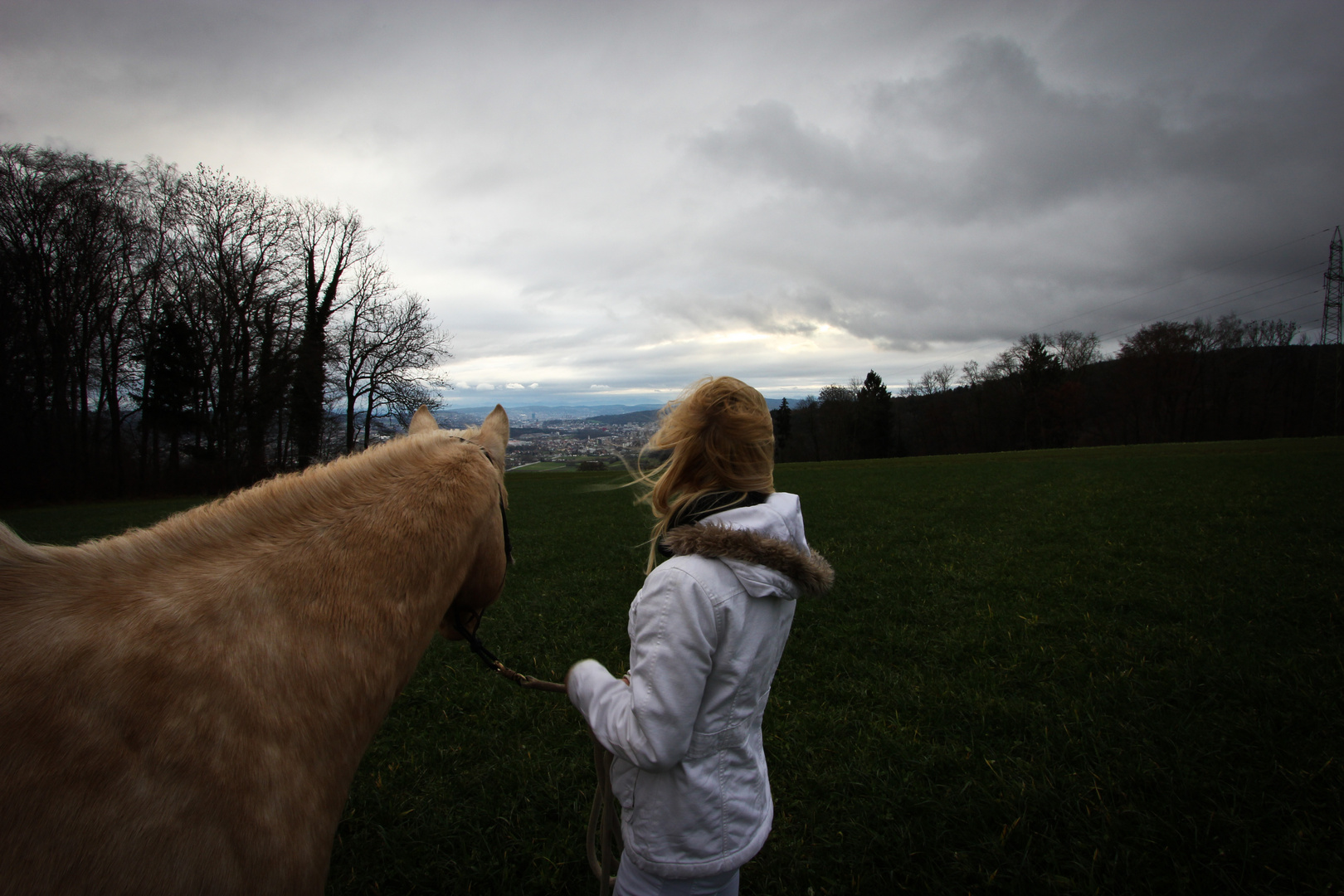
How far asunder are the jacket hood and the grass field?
2296mm

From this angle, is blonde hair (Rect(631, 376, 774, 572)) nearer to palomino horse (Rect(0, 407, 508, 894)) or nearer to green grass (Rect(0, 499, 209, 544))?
palomino horse (Rect(0, 407, 508, 894))

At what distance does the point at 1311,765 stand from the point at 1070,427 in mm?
57445

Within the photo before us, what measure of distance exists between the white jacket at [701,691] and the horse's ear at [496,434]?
90cm

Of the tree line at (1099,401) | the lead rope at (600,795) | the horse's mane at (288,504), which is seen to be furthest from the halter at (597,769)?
the tree line at (1099,401)

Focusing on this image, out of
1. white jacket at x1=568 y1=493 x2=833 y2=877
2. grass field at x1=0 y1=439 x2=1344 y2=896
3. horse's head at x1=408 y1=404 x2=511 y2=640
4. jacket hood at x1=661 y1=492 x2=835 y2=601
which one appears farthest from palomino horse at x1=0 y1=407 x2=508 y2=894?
grass field at x1=0 y1=439 x2=1344 y2=896

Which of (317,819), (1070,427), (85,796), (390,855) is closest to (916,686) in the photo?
(390,855)

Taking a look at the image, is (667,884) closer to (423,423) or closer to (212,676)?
(212,676)

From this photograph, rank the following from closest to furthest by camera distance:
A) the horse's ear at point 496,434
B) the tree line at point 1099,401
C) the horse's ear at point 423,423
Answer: the horse's ear at point 496,434 < the horse's ear at point 423,423 < the tree line at point 1099,401

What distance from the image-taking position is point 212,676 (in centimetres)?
124

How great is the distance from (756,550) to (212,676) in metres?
1.33

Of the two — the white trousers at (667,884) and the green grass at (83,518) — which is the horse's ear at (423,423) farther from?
the green grass at (83,518)

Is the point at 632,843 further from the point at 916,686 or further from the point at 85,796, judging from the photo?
the point at 916,686

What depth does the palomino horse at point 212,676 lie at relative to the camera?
1.08 metres

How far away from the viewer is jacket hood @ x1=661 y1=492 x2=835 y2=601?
151 cm
